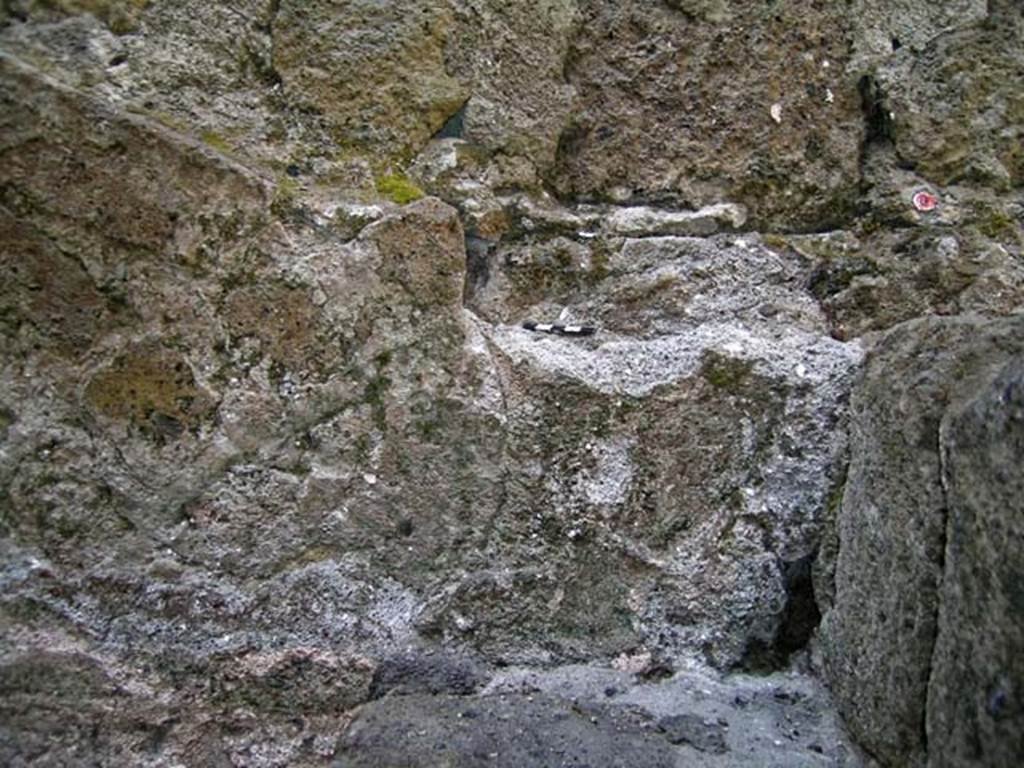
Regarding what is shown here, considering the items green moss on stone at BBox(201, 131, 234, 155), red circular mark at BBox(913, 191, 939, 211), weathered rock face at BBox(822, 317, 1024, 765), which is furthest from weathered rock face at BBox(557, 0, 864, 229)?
green moss on stone at BBox(201, 131, 234, 155)

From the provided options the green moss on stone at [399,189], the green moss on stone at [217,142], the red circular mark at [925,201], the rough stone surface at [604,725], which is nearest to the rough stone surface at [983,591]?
the rough stone surface at [604,725]

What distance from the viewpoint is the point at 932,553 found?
66cm

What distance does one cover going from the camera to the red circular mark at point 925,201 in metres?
0.99

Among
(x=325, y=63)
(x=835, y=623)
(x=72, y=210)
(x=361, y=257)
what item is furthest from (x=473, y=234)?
(x=835, y=623)

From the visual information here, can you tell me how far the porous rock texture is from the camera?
0.82 metres

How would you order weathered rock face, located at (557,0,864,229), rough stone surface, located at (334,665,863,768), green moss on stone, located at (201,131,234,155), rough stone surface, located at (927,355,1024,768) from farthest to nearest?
weathered rock face, located at (557,0,864,229) → green moss on stone, located at (201,131,234,155) → rough stone surface, located at (334,665,863,768) → rough stone surface, located at (927,355,1024,768)

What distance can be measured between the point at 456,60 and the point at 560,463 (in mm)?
469

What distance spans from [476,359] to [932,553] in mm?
473

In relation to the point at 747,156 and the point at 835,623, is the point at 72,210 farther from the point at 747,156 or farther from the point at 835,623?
the point at 835,623

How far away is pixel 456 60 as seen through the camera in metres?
0.96

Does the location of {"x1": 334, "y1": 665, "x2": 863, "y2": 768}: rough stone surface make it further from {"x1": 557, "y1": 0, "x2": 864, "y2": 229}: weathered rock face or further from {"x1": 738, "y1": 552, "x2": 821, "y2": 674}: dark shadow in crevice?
{"x1": 557, "y1": 0, "x2": 864, "y2": 229}: weathered rock face

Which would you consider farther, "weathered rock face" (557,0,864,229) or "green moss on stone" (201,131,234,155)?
"weathered rock face" (557,0,864,229)

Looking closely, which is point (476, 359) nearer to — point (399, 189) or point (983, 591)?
point (399, 189)

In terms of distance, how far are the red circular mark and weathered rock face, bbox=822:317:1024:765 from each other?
0.69 ft
